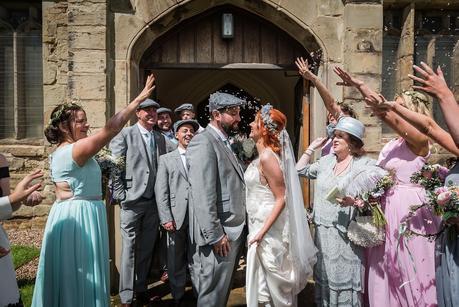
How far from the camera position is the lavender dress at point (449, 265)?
2824 millimetres

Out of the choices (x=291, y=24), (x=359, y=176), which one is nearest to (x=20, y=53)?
(x=291, y=24)

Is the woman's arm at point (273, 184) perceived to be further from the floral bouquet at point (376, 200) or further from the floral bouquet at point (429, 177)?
the floral bouquet at point (429, 177)

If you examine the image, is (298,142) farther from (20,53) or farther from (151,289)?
(20,53)

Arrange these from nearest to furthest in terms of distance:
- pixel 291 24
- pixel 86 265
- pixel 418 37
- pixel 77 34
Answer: pixel 86 265 → pixel 77 34 → pixel 291 24 → pixel 418 37

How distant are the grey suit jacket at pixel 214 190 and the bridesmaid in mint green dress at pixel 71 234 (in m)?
0.70

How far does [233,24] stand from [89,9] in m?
1.79

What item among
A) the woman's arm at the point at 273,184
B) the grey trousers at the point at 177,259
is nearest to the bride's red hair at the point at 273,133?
the woman's arm at the point at 273,184

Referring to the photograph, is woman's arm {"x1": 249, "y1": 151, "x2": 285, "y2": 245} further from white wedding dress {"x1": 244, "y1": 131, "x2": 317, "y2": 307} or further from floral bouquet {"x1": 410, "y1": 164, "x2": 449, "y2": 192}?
floral bouquet {"x1": 410, "y1": 164, "x2": 449, "y2": 192}

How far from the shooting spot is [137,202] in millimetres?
4652

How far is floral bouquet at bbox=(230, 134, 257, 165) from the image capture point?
400cm

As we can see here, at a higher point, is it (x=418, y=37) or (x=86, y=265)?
(x=418, y=37)

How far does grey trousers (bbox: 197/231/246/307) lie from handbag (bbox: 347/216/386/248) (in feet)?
3.10

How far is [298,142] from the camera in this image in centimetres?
680

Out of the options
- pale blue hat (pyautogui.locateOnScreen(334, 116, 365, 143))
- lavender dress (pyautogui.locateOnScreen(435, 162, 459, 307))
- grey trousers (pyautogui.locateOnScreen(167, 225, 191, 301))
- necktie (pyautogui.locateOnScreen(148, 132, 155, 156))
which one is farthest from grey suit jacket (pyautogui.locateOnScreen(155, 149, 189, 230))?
lavender dress (pyautogui.locateOnScreen(435, 162, 459, 307))
